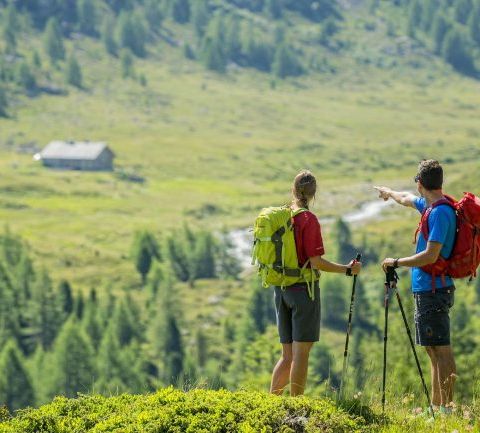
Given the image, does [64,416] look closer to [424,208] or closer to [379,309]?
[424,208]

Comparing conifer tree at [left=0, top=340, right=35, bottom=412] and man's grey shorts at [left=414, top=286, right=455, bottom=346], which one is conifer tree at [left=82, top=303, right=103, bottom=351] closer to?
conifer tree at [left=0, top=340, right=35, bottom=412]

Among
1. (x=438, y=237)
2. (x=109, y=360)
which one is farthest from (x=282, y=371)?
(x=109, y=360)

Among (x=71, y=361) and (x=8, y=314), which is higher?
(x=71, y=361)

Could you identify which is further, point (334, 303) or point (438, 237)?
point (334, 303)

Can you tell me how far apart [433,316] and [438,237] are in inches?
47.8

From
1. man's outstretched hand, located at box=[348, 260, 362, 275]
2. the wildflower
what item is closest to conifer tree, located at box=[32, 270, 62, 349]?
man's outstretched hand, located at box=[348, 260, 362, 275]

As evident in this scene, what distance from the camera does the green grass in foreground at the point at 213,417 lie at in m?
11.8

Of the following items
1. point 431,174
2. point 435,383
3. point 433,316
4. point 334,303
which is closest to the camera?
point 431,174

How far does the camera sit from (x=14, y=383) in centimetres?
11850

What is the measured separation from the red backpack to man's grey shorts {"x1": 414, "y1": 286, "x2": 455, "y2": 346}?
0.22m

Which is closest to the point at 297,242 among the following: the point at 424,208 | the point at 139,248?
the point at 424,208

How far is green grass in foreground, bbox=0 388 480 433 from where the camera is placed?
38.5 ft

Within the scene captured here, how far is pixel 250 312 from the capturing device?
463 ft

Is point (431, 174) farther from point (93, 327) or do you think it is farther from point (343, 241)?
point (343, 241)
